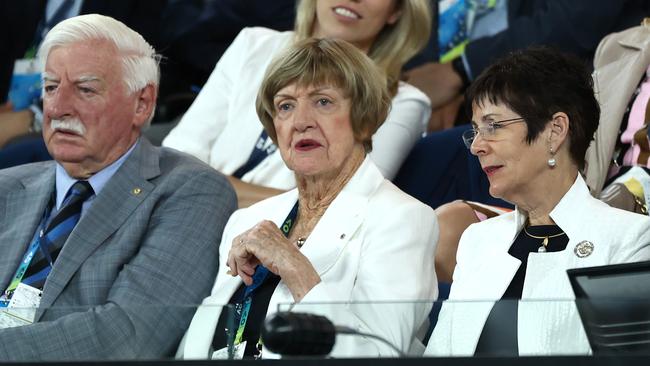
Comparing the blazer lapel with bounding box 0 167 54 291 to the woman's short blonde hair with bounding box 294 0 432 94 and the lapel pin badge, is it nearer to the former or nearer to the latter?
the woman's short blonde hair with bounding box 294 0 432 94

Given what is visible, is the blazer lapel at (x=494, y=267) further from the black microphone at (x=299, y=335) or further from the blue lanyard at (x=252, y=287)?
the black microphone at (x=299, y=335)

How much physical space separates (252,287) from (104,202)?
49 cm

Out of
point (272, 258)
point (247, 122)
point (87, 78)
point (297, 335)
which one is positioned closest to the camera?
point (297, 335)

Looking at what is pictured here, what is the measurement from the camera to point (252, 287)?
2.54 m

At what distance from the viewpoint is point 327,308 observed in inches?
62.2

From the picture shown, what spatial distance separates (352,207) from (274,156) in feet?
3.43

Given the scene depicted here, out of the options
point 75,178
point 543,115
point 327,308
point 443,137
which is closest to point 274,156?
point 443,137

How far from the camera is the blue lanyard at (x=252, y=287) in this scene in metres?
2.38

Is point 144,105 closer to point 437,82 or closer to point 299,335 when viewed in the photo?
point 437,82

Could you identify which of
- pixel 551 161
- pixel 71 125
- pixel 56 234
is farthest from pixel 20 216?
pixel 551 161

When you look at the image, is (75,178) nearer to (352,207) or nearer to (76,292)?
(76,292)

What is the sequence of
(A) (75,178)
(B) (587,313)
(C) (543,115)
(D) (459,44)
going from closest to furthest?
(B) (587,313), (C) (543,115), (A) (75,178), (D) (459,44)

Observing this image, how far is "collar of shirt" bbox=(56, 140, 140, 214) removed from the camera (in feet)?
9.53

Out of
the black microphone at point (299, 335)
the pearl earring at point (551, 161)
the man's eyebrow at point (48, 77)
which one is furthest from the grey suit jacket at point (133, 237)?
the black microphone at point (299, 335)
